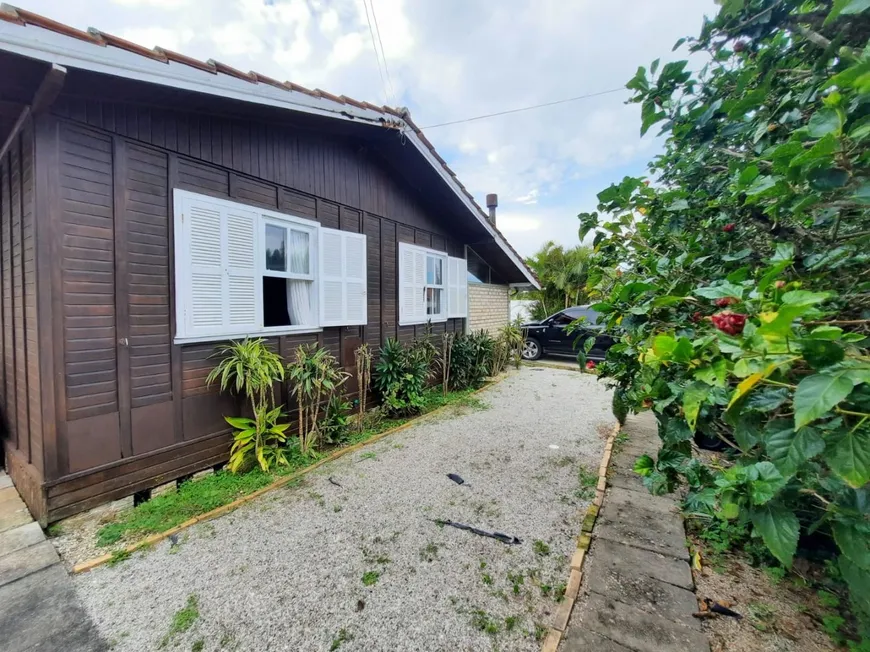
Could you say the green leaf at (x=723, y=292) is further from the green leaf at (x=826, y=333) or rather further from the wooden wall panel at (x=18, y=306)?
the wooden wall panel at (x=18, y=306)

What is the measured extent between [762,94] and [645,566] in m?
2.48

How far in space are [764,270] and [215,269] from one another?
154 inches

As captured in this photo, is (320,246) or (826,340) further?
(320,246)

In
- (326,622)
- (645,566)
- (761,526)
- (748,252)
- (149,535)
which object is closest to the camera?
(761,526)

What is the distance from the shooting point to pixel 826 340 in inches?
28.1

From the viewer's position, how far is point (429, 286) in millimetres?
6605

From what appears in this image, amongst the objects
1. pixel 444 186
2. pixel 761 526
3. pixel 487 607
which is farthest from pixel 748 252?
pixel 444 186

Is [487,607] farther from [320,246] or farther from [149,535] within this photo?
[320,246]

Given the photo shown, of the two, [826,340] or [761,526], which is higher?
[826,340]

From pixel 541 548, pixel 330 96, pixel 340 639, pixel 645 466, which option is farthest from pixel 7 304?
pixel 645 466

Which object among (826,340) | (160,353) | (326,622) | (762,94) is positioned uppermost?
(762,94)

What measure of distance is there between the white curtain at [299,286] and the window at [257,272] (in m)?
0.01

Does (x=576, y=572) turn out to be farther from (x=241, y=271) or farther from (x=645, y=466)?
(x=241, y=271)

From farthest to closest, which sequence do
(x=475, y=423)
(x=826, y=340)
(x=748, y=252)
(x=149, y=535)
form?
(x=475, y=423), (x=149, y=535), (x=748, y=252), (x=826, y=340)
